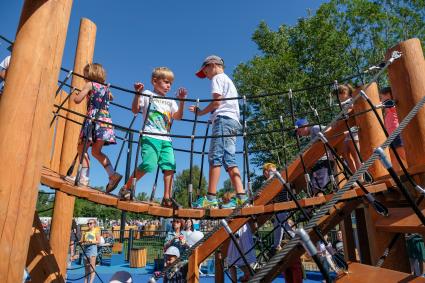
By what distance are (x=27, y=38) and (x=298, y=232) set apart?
68.2 inches

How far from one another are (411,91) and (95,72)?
3.00 m

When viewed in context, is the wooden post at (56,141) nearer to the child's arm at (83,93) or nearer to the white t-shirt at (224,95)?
the child's arm at (83,93)

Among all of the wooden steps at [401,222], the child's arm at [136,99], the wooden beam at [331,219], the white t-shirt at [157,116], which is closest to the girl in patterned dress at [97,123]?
the child's arm at [136,99]

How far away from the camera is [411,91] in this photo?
2.53 metres

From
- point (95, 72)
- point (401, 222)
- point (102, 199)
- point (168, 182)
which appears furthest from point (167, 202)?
Answer: point (401, 222)

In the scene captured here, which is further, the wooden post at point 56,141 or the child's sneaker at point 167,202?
the wooden post at point 56,141

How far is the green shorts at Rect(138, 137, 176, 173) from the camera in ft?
10.2

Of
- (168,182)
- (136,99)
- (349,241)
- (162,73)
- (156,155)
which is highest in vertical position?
(162,73)

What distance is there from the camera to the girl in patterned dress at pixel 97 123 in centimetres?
331

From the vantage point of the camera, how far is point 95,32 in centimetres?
449

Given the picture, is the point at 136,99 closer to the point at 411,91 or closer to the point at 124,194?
the point at 124,194

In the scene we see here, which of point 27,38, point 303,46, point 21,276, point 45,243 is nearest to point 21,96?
point 27,38

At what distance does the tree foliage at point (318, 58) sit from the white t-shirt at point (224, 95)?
38.4ft

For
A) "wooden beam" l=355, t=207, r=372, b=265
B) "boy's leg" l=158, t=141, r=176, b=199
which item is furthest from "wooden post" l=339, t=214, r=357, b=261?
"boy's leg" l=158, t=141, r=176, b=199
